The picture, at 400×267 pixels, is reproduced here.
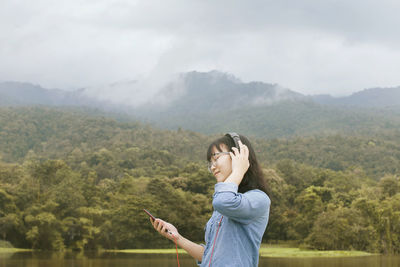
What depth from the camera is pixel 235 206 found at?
1878 millimetres

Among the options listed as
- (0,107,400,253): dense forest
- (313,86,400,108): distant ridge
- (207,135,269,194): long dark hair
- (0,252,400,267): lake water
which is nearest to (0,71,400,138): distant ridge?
(313,86,400,108): distant ridge

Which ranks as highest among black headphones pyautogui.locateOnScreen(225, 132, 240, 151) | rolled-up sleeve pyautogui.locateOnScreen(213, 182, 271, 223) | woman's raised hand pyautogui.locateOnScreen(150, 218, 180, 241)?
black headphones pyautogui.locateOnScreen(225, 132, 240, 151)

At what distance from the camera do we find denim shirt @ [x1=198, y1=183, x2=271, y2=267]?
190 centimetres

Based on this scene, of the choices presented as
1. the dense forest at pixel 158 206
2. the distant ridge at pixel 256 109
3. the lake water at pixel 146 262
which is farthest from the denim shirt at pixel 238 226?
the distant ridge at pixel 256 109

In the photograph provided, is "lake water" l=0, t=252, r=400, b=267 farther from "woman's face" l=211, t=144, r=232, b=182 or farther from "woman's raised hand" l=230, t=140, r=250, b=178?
"woman's raised hand" l=230, t=140, r=250, b=178

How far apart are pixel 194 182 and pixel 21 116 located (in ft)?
169

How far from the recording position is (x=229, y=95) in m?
179

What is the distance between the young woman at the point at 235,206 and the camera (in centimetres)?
191

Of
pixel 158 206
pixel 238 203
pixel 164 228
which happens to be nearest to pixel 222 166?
pixel 238 203

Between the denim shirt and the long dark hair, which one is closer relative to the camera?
the denim shirt

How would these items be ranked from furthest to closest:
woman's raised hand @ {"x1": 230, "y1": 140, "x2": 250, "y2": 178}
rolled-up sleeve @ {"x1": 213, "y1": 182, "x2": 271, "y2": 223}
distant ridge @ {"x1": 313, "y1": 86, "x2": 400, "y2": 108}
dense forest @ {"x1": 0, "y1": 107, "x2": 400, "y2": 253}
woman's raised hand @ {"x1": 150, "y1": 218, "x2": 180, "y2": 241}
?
distant ridge @ {"x1": 313, "y1": 86, "x2": 400, "y2": 108}, dense forest @ {"x1": 0, "y1": 107, "x2": 400, "y2": 253}, woman's raised hand @ {"x1": 150, "y1": 218, "x2": 180, "y2": 241}, woman's raised hand @ {"x1": 230, "y1": 140, "x2": 250, "y2": 178}, rolled-up sleeve @ {"x1": 213, "y1": 182, "x2": 271, "y2": 223}

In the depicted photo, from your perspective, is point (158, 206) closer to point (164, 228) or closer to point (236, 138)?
point (164, 228)

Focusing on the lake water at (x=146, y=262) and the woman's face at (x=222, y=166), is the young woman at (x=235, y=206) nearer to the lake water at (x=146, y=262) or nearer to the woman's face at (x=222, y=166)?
the woman's face at (x=222, y=166)

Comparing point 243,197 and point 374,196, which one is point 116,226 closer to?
point 374,196
